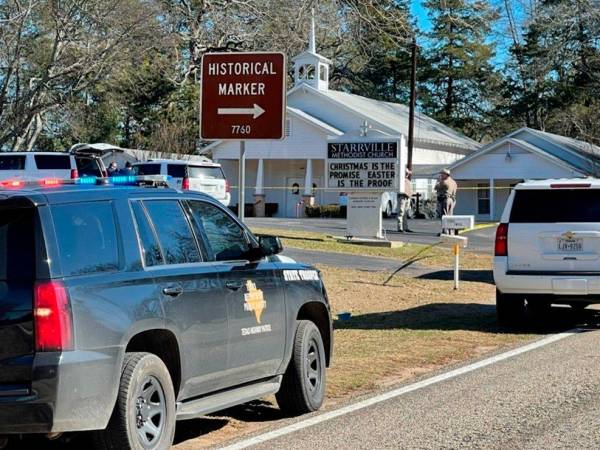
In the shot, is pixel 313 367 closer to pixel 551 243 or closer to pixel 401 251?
pixel 551 243

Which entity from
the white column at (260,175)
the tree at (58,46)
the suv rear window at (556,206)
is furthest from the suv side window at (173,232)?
the white column at (260,175)

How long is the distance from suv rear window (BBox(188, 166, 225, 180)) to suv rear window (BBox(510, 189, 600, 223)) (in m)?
16.0

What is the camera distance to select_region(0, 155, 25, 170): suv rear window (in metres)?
25.1

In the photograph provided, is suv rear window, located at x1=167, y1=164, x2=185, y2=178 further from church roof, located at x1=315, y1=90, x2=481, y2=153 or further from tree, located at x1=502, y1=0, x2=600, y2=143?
church roof, located at x1=315, y1=90, x2=481, y2=153

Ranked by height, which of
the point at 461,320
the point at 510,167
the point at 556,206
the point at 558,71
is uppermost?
the point at 558,71

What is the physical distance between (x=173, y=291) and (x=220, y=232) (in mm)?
1218

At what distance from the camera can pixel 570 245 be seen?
41.9 ft

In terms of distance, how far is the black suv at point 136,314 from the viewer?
218 inches

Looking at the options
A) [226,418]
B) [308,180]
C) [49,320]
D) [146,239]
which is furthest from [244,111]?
[308,180]

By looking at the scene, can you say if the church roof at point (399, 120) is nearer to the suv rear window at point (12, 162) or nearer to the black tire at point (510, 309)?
the suv rear window at point (12, 162)

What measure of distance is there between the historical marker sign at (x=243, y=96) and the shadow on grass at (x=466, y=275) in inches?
347

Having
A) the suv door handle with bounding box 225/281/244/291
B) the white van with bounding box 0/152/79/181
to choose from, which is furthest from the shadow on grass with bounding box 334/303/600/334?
the white van with bounding box 0/152/79/181

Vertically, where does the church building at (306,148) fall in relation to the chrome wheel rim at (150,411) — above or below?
above

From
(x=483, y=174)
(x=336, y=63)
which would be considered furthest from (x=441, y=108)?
(x=483, y=174)
